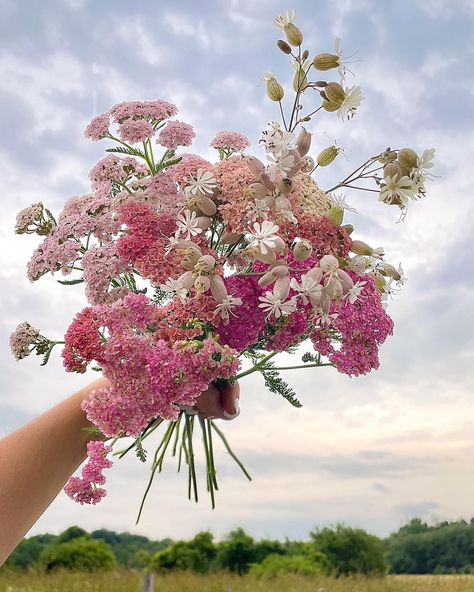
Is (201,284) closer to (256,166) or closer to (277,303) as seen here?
(277,303)

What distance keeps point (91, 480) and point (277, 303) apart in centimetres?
65

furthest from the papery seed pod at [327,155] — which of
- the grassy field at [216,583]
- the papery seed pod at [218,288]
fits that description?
the grassy field at [216,583]

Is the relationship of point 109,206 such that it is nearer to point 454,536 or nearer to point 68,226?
point 68,226

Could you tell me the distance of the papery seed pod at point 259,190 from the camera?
1.80 m

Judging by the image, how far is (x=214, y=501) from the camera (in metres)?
2.20

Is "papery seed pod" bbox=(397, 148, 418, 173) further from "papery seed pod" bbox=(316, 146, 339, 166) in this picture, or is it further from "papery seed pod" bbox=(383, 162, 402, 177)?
"papery seed pod" bbox=(316, 146, 339, 166)

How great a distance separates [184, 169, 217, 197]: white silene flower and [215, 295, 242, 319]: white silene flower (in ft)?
0.90

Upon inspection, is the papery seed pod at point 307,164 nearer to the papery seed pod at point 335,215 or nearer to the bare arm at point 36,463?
the papery seed pod at point 335,215

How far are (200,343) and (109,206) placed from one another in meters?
0.55

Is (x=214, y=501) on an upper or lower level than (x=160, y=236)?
lower

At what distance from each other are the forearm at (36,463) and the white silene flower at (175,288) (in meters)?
0.50

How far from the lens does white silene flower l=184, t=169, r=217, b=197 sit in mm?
1860

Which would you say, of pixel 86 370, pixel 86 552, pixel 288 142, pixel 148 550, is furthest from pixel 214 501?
pixel 148 550

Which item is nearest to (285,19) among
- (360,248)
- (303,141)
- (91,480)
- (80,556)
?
(303,141)
